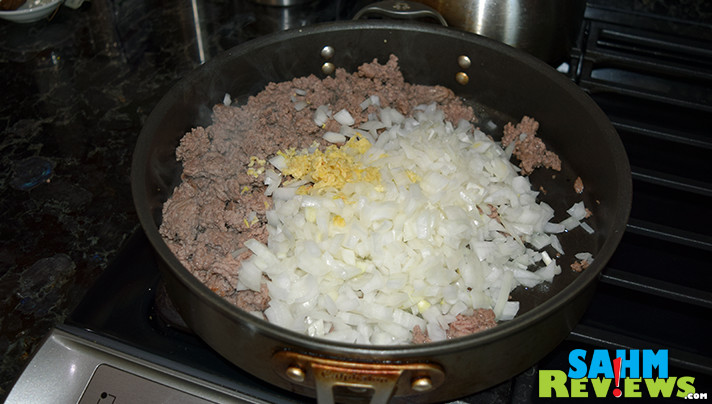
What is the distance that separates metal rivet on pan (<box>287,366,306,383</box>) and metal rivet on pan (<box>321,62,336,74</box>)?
78 cm

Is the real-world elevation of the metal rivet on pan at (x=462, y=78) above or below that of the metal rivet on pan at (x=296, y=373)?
above

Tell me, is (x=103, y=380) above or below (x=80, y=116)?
below

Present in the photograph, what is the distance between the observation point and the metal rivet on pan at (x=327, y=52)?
1.39m

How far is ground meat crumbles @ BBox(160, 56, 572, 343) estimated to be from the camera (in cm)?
112

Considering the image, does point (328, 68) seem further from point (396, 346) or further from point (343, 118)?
point (396, 346)

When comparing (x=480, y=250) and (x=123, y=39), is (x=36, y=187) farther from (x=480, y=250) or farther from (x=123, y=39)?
(x=480, y=250)

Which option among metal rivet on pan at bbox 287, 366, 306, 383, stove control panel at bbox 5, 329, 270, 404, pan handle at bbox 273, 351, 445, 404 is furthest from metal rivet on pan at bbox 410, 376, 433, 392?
stove control panel at bbox 5, 329, 270, 404

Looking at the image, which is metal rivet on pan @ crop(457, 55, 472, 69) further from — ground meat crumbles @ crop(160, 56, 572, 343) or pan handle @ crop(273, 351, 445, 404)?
pan handle @ crop(273, 351, 445, 404)

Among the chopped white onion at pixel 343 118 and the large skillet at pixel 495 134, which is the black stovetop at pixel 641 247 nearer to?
the large skillet at pixel 495 134

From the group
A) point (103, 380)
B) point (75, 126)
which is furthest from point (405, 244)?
point (75, 126)

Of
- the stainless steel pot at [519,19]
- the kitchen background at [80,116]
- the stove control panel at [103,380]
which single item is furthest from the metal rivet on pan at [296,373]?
the stainless steel pot at [519,19]

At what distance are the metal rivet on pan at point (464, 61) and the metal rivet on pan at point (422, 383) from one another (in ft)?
2.52

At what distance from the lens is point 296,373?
0.85 metres

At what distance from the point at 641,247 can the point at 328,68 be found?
77 centimetres
